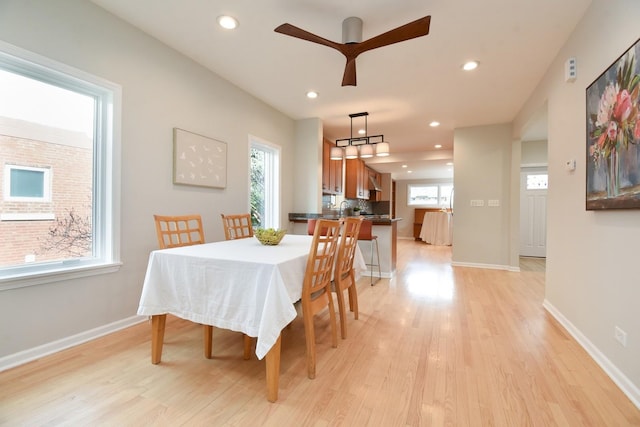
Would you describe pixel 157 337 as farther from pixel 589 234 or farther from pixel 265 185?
pixel 589 234

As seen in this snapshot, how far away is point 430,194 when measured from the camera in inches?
399

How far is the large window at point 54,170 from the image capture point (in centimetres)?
177

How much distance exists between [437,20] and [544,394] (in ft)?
8.75

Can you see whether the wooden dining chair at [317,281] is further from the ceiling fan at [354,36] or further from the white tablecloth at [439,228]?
the white tablecloth at [439,228]

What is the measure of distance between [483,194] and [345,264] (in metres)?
3.80

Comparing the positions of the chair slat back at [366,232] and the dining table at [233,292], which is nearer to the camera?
the dining table at [233,292]

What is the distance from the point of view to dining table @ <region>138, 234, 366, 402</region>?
1.39 m

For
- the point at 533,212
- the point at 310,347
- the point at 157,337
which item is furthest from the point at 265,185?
the point at 533,212

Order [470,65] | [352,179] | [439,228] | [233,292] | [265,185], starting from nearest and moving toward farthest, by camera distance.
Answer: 1. [233,292]
2. [470,65]
3. [265,185]
4. [352,179]
5. [439,228]

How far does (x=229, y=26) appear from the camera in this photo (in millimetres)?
2352

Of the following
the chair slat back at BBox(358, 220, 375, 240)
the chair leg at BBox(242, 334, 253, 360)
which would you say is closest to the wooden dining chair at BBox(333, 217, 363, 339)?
the chair leg at BBox(242, 334, 253, 360)

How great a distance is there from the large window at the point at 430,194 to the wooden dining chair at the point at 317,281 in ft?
29.5

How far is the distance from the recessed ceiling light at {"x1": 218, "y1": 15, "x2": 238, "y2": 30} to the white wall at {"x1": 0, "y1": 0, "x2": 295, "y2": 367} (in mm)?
718

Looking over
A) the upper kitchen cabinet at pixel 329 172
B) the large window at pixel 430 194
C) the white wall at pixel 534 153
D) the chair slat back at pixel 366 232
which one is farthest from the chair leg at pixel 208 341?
the large window at pixel 430 194
